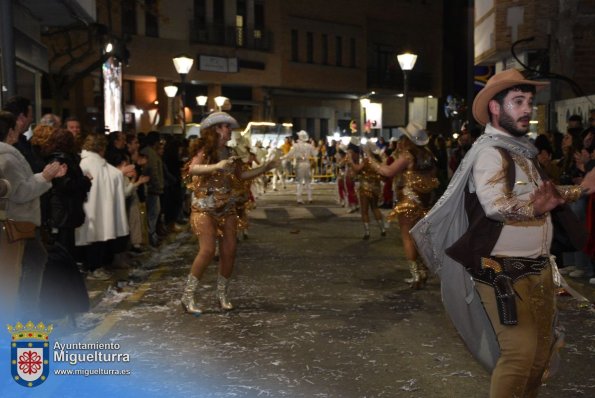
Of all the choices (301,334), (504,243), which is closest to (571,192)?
(504,243)

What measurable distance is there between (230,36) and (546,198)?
4345cm

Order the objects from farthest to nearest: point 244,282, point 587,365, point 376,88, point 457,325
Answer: point 376,88 → point 244,282 → point 587,365 → point 457,325

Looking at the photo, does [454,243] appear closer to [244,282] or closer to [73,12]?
[244,282]

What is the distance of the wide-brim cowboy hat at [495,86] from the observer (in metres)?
4.38

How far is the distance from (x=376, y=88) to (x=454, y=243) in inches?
2047

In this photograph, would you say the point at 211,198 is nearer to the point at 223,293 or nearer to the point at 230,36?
the point at 223,293

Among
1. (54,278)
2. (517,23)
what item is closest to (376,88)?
(517,23)

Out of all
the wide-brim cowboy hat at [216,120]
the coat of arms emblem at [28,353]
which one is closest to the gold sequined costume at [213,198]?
the wide-brim cowboy hat at [216,120]

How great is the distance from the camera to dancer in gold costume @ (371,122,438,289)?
9844 mm

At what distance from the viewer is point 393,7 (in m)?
55.8

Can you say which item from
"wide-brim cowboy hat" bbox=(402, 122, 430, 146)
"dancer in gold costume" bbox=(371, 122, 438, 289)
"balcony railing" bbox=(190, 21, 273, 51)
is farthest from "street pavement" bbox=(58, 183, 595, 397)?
"balcony railing" bbox=(190, 21, 273, 51)

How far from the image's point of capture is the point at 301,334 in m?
7.60

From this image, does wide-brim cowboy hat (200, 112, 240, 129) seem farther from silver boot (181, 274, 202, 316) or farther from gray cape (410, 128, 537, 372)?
gray cape (410, 128, 537, 372)

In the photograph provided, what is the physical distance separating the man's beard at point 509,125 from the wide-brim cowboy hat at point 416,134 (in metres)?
5.31
